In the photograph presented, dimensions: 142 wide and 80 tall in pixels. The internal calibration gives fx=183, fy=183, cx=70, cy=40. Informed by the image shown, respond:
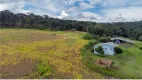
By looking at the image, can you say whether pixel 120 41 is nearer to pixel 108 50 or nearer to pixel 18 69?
pixel 108 50

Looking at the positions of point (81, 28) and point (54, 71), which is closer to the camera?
point (54, 71)

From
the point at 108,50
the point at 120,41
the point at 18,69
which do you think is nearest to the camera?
the point at 18,69

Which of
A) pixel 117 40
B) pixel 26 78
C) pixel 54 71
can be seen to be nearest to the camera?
pixel 26 78

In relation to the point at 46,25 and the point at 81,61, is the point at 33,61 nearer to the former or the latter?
the point at 81,61

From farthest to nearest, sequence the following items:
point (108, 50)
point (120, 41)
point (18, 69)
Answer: point (120, 41) → point (108, 50) → point (18, 69)

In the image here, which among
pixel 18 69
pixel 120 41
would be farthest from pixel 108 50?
pixel 120 41

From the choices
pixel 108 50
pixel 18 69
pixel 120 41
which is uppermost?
pixel 18 69

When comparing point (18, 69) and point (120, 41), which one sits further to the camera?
point (120, 41)

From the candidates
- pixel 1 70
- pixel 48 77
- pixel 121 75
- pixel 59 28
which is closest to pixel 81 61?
pixel 121 75

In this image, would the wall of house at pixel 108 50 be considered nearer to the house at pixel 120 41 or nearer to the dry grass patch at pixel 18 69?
the dry grass patch at pixel 18 69

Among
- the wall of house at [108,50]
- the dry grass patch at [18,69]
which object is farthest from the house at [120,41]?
the dry grass patch at [18,69]

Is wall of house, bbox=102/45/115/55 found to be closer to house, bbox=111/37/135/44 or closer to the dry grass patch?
the dry grass patch
